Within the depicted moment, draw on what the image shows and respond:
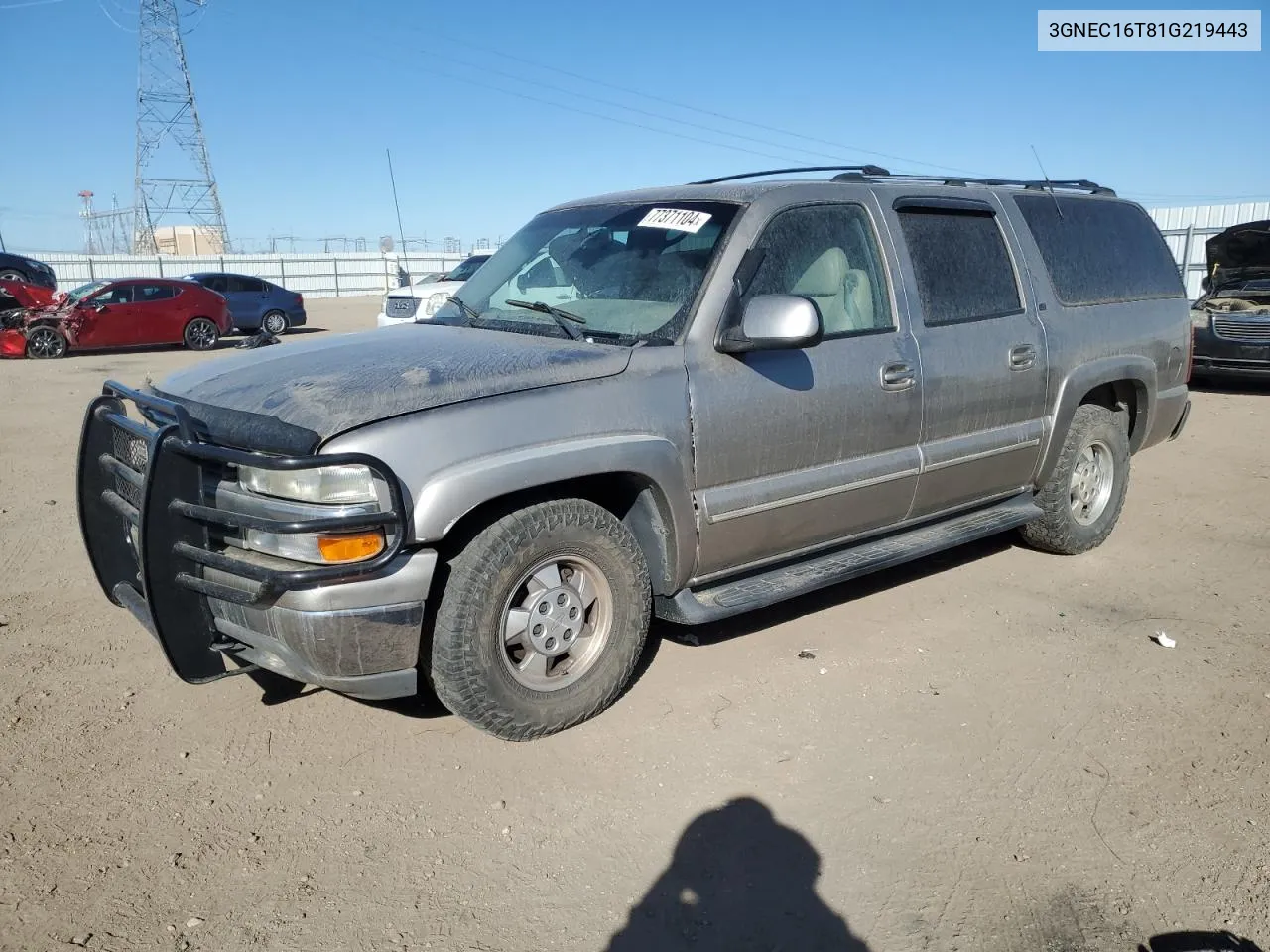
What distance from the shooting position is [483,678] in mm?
3195

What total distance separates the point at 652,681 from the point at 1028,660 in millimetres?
1642

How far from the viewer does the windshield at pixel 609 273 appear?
3756 millimetres

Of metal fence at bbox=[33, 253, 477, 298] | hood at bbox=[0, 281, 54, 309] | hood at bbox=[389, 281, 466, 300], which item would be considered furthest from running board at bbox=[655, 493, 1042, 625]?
metal fence at bbox=[33, 253, 477, 298]

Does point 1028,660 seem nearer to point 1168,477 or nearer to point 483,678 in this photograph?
point 483,678

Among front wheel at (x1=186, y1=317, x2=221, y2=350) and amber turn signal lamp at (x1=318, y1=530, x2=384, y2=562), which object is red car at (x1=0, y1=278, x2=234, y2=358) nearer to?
front wheel at (x1=186, y1=317, x2=221, y2=350)

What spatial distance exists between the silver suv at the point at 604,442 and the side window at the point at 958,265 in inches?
0.7

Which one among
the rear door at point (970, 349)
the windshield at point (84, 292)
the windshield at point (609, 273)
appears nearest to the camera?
the windshield at point (609, 273)

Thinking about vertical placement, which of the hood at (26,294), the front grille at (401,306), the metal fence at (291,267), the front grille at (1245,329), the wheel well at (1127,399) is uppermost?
the metal fence at (291,267)

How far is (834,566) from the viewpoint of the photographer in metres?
4.14

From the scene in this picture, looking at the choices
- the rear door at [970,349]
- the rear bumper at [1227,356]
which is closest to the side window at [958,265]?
the rear door at [970,349]

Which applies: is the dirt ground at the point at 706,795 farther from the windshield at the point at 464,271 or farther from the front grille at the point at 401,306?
the front grille at the point at 401,306

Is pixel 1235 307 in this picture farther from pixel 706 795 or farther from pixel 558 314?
pixel 706 795

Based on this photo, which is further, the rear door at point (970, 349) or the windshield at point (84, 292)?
the windshield at point (84, 292)

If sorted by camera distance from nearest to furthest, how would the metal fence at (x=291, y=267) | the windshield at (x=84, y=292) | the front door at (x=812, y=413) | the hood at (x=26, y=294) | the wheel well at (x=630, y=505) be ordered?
1. the wheel well at (x=630, y=505)
2. the front door at (x=812, y=413)
3. the windshield at (x=84, y=292)
4. the hood at (x=26, y=294)
5. the metal fence at (x=291, y=267)
